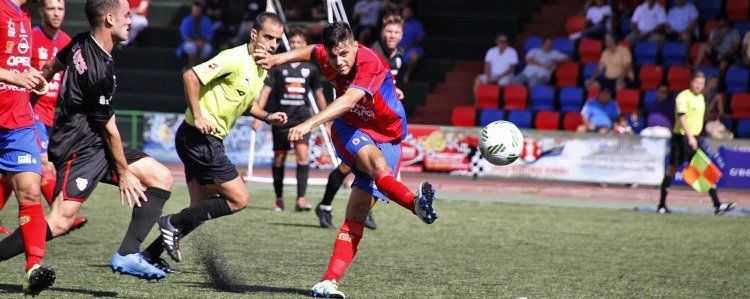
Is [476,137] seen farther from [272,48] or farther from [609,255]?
[272,48]

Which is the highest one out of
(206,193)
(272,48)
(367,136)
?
(272,48)

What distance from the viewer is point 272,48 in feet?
28.3

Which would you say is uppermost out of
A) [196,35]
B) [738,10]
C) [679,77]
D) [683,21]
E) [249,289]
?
[738,10]

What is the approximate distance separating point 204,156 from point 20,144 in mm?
1464

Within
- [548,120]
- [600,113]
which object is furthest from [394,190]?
[548,120]

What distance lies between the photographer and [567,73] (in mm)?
23469

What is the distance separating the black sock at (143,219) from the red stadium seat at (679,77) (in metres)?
15.9

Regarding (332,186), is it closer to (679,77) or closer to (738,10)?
(679,77)

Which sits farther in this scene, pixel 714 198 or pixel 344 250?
pixel 714 198

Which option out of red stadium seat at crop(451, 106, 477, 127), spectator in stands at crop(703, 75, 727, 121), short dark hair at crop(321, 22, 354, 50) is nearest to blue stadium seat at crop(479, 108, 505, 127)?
red stadium seat at crop(451, 106, 477, 127)

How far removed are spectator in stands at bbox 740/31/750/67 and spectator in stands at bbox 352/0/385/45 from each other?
7.51 m

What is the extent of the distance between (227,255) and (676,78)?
14456mm

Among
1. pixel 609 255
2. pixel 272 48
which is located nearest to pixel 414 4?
pixel 609 255

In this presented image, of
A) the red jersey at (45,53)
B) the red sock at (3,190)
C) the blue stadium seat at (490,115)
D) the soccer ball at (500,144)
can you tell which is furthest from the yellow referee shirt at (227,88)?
the blue stadium seat at (490,115)
